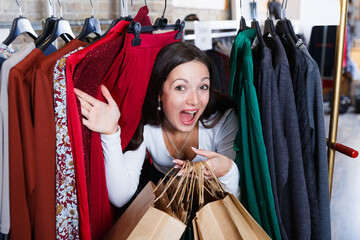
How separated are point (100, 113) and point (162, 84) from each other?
38 cm

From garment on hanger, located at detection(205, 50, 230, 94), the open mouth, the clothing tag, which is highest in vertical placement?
the clothing tag

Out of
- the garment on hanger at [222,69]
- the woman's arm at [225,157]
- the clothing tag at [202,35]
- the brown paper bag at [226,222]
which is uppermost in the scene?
the clothing tag at [202,35]

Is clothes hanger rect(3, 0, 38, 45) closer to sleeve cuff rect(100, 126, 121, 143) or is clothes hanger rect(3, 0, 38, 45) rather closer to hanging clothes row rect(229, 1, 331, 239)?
sleeve cuff rect(100, 126, 121, 143)

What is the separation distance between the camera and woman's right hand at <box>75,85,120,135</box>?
987 mm

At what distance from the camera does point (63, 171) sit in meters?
0.90

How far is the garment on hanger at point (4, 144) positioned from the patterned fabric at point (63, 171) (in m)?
0.11

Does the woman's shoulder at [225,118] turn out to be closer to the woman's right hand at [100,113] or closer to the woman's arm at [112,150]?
the woman's arm at [112,150]

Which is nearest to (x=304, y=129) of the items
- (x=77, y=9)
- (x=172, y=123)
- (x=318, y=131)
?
(x=318, y=131)

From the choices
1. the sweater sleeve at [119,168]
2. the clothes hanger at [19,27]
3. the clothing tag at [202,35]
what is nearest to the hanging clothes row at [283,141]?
the sweater sleeve at [119,168]

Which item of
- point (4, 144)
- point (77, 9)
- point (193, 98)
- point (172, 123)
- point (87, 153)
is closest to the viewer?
point (4, 144)

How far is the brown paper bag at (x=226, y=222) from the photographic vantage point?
98 centimetres

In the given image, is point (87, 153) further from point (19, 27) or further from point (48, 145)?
point (19, 27)

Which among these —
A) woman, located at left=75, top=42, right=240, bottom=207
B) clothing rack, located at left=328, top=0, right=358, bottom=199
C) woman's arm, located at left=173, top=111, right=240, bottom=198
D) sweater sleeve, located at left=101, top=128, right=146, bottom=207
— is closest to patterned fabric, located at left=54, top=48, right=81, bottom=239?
woman, located at left=75, top=42, right=240, bottom=207

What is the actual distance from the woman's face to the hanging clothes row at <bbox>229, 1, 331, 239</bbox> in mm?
155
